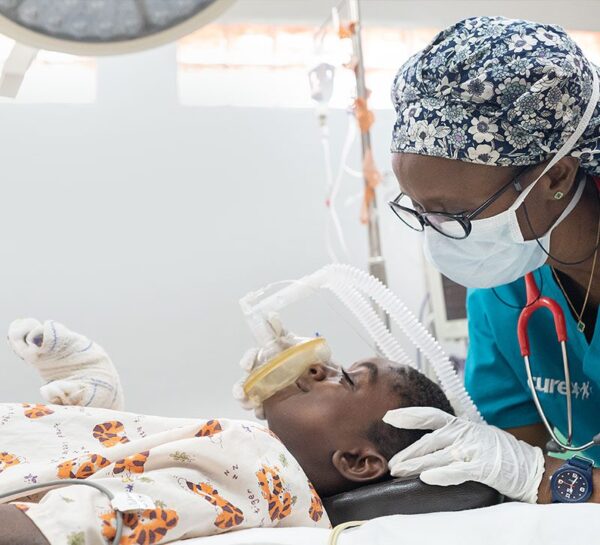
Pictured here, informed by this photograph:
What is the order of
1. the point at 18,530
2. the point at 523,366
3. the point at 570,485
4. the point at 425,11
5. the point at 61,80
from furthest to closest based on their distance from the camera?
the point at 425,11 < the point at 61,80 < the point at 523,366 < the point at 570,485 < the point at 18,530

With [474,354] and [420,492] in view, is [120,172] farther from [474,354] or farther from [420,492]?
[420,492]

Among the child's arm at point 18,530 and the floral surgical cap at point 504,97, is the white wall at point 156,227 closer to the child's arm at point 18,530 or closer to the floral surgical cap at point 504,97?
the floral surgical cap at point 504,97

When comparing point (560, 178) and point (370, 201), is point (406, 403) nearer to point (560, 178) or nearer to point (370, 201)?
point (560, 178)

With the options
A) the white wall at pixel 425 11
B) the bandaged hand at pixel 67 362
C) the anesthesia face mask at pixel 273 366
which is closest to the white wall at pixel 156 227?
the white wall at pixel 425 11

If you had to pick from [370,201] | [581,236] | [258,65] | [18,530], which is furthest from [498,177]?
[258,65]

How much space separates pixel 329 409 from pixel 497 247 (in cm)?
45

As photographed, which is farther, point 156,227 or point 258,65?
point 258,65

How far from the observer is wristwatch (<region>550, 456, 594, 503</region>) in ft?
4.33

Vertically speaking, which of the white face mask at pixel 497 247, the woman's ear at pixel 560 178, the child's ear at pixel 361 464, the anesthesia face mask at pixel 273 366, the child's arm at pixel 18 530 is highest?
the woman's ear at pixel 560 178

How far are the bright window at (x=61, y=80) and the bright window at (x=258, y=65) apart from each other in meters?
0.34

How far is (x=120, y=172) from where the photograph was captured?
9.23 ft

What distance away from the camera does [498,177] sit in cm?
138

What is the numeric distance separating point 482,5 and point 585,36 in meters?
0.54

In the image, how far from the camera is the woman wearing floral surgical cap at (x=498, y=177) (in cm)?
135
